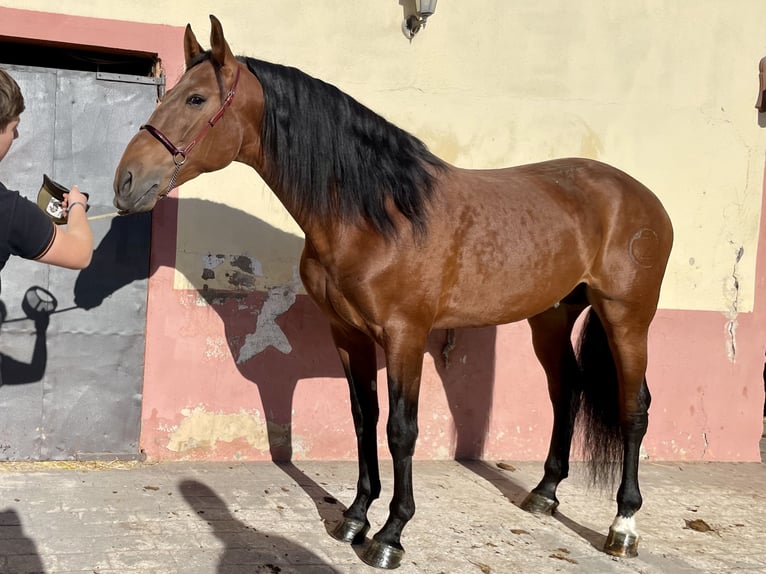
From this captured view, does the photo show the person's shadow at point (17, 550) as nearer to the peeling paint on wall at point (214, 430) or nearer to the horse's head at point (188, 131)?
the peeling paint on wall at point (214, 430)

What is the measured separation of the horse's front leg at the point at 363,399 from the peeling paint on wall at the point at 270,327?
1.07 m

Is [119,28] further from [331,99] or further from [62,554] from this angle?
[62,554]

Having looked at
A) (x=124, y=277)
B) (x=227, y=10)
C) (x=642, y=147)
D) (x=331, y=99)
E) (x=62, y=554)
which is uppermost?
(x=227, y=10)

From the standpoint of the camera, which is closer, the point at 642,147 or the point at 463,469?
the point at 463,469

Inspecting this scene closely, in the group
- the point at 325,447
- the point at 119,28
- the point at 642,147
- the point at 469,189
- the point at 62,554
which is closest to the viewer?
the point at 62,554

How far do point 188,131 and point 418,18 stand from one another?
2.18m

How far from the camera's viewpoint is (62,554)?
3150mm

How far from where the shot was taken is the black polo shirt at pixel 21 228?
2328 mm

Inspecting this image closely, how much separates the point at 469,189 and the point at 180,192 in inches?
69.8

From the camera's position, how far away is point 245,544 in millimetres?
3383

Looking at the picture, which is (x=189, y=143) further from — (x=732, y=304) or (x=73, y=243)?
(x=732, y=304)

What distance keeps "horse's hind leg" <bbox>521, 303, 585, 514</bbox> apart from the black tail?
68 mm

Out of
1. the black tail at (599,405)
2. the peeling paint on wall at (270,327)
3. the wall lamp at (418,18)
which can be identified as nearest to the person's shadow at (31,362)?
the peeling paint on wall at (270,327)

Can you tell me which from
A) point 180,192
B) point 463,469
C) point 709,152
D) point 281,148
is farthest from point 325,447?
point 709,152
